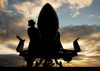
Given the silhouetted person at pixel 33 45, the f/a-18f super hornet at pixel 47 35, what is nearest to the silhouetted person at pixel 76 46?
the f/a-18f super hornet at pixel 47 35

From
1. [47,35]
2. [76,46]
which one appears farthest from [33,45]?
[76,46]

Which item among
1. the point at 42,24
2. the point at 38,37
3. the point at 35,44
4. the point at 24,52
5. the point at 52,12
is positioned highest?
the point at 52,12

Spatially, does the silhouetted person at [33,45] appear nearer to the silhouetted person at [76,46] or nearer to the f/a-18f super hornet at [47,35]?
the f/a-18f super hornet at [47,35]

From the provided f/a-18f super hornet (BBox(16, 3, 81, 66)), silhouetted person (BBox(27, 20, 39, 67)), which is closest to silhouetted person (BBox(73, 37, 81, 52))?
f/a-18f super hornet (BBox(16, 3, 81, 66))

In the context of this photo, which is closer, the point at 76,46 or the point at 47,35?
the point at 47,35

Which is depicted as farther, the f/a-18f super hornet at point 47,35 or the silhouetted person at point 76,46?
the silhouetted person at point 76,46

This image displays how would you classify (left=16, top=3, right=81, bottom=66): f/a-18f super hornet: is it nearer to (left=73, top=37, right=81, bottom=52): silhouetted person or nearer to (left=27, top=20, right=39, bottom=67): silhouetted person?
(left=27, top=20, right=39, bottom=67): silhouetted person

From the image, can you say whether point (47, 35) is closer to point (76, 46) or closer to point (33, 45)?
point (33, 45)

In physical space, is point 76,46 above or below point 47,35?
below

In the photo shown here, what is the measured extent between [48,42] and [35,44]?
85cm
